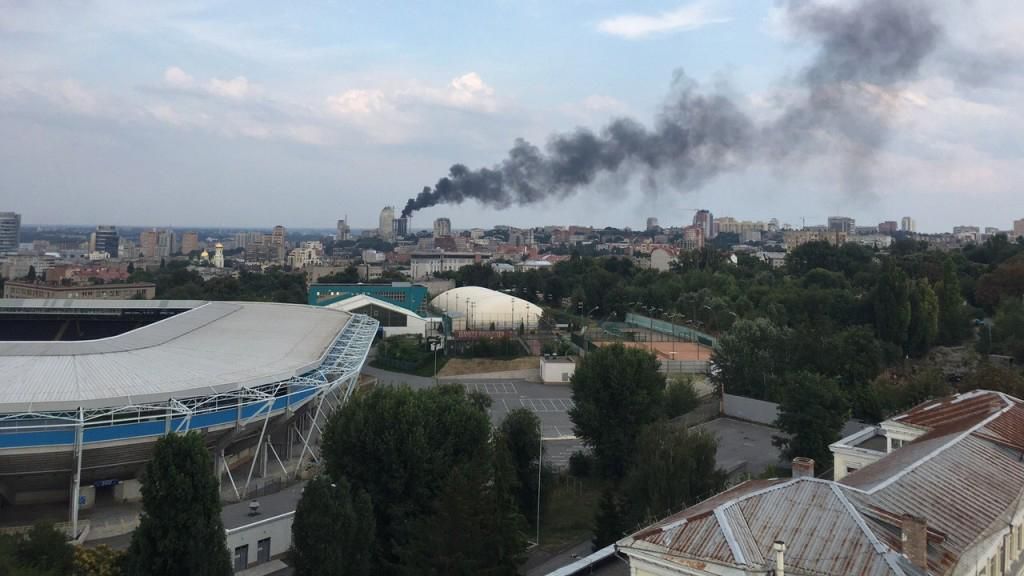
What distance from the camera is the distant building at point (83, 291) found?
52594 millimetres

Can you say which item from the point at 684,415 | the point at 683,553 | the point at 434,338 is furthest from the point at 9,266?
the point at 683,553

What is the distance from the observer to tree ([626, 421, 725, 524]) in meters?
13.2

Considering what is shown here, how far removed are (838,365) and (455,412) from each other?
47.3 ft

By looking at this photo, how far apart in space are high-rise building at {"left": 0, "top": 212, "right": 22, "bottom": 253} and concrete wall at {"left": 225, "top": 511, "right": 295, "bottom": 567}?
6599 inches

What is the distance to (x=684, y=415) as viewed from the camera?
22.6 m

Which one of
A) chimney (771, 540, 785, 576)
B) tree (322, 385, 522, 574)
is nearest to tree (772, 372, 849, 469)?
tree (322, 385, 522, 574)

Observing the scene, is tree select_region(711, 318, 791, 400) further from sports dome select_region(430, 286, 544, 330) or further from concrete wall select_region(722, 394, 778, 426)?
sports dome select_region(430, 286, 544, 330)

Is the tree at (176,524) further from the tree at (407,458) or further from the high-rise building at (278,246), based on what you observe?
the high-rise building at (278,246)

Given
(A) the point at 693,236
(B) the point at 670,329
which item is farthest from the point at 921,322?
(A) the point at 693,236

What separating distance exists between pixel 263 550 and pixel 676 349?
87.1 ft

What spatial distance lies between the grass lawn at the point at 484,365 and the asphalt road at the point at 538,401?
87 cm

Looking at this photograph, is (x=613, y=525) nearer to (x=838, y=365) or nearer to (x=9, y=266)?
(x=838, y=365)

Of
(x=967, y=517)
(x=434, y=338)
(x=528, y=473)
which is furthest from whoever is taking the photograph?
(x=434, y=338)

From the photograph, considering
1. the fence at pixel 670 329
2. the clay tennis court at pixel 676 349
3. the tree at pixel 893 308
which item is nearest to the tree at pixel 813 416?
the clay tennis court at pixel 676 349
